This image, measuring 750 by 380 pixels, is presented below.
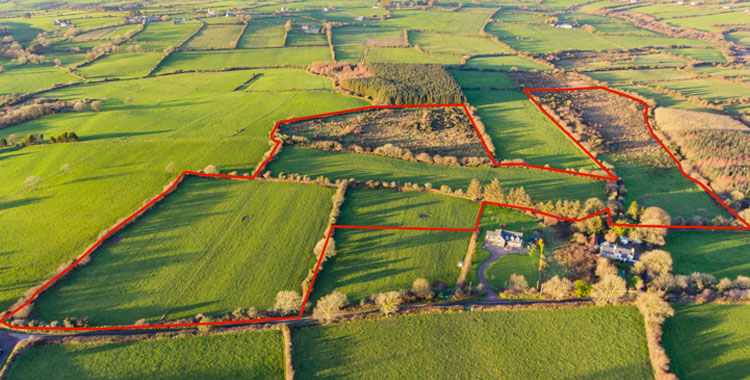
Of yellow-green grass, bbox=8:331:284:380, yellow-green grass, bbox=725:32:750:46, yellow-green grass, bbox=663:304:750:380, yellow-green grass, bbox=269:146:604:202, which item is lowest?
yellow-green grass, bbox=663:304:750:380

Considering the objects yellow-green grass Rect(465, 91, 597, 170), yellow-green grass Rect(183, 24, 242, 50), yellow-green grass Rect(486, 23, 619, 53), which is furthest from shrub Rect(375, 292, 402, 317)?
yellow-green grass Rect(486, 23, 619, 53)

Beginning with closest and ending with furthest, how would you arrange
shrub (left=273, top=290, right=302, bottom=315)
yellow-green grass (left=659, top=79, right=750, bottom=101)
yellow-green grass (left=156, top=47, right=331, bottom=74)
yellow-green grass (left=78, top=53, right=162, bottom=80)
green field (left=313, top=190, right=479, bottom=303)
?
shrub (left=273, top=290, right=302, bottom=315)
green field (left=313, top=190, right=479, bottom=303)
yellow-green grass (left=659, top=79, right=750, bottom=101)
yellow-green grass (left=78, top=53, right=162, bottom=80)
yellow-green grass (left=156, top=47, right=331, bottom=74)

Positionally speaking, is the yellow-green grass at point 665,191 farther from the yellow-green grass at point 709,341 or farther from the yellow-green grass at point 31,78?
the yellow-green grass at point 31,78

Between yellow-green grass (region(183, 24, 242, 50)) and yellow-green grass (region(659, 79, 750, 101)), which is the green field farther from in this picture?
yellow-green grass (region(183, 24, 242, 50))

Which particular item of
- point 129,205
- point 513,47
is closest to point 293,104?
point 129,205

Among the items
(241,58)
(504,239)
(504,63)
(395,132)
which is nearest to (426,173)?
(395,132)
